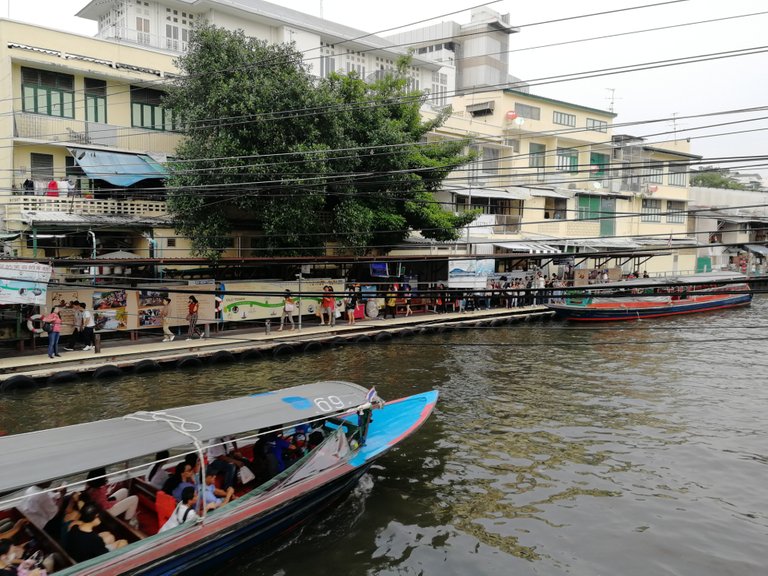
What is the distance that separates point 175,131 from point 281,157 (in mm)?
7715

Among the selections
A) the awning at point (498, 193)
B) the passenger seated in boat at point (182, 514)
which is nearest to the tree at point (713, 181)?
the awning at point (498, 193)

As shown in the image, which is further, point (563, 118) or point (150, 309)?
point (563, 118)

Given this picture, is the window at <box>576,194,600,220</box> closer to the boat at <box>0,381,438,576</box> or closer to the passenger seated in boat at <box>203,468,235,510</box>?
the boat at <box>0,381,438,576</box>

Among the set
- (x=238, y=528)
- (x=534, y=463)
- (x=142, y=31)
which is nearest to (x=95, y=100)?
(x=142, y=31)

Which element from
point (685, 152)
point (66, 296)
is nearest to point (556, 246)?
point (685, 152)

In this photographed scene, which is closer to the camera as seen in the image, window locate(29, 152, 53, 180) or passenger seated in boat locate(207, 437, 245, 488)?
passenger seated in boat locate(207, 437, 245, 488)

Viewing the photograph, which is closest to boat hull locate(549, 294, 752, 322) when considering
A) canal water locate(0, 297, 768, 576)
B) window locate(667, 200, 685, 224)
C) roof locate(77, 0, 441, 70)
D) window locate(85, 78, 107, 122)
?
canal water locate(0, 297, 768, 576)

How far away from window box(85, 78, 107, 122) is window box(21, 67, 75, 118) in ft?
1.92

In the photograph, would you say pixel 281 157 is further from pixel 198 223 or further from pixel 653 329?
pixel 653 329

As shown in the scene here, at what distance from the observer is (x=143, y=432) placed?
26.9ft

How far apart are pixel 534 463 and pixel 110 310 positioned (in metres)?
15.3

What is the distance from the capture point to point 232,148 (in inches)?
827

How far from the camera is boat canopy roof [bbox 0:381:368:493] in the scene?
703cm

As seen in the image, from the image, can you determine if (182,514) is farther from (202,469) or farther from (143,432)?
(143,432)
